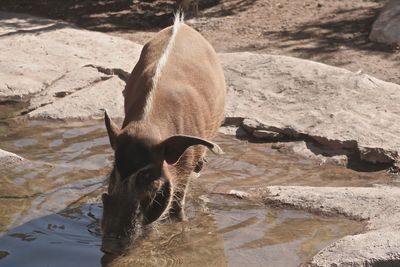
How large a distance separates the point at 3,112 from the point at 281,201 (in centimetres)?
331

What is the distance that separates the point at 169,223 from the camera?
15.3 feet

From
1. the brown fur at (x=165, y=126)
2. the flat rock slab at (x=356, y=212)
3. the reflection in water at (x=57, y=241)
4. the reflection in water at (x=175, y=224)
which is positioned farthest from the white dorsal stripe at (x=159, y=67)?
the flat rock slab at (x=356, y=212)

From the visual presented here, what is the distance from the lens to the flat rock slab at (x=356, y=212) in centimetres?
383

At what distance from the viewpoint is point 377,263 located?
3.80 meters

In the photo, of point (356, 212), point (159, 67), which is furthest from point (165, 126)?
point (356, 212)

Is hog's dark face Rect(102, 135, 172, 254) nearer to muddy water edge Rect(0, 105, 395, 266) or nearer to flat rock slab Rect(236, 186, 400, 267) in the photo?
muddy water edge Rect(0, 105, 395, 266)

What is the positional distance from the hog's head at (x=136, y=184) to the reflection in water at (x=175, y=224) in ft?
1.10

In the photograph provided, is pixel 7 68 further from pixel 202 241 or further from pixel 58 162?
pixel 202 241

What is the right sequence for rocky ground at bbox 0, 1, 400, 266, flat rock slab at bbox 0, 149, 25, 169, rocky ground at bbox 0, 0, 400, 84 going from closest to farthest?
rocky ground at bbox 0, 1, 400, 266 → flat rock slab at bbox 0, 149, 25, 169 → rocky ground at bbox 0, 0, 400, 84

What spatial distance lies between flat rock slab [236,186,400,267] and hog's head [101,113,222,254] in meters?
0.83

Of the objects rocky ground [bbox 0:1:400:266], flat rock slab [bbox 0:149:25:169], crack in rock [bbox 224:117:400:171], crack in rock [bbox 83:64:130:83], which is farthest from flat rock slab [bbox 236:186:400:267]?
crack in rock [bbox 83:64:130:83]

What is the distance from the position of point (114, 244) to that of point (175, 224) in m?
0.98

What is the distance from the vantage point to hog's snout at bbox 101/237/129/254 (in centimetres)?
373

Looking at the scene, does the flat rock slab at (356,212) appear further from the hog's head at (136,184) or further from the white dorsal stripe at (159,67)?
the white dorsal stripe at (159,67)
